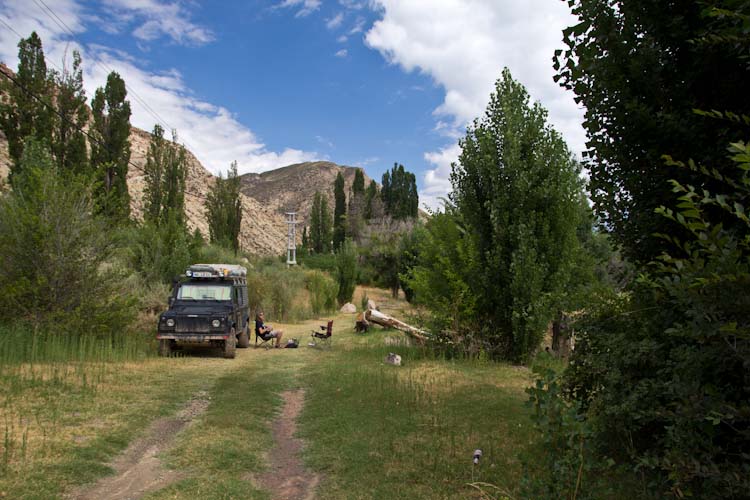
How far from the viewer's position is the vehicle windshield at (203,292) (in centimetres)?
1473

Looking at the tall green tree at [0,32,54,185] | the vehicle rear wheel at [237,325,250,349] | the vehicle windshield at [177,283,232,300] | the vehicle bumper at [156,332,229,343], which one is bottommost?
the vehicle rear wheel at [237,325,250,349]

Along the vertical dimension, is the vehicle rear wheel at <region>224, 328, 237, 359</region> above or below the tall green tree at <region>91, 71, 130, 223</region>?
below

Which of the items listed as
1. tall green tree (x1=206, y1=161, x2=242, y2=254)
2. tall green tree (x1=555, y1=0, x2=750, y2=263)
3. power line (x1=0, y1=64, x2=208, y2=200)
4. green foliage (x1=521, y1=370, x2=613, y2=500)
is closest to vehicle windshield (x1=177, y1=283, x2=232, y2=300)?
power line (x1=0, y1=64, x2=208, y2=200)

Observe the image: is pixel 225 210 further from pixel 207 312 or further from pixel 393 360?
pixel 393 360

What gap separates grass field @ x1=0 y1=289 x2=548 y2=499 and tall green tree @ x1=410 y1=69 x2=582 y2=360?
52.6 inches

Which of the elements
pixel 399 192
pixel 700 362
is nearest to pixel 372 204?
pixel 399 192

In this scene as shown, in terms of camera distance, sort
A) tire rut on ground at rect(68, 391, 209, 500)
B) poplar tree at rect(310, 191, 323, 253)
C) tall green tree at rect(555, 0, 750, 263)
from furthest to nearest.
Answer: poplar tree at rect(310, 191, 323, 253), tire rut on ground at rect(68, 391, 209, 500), tall green tree at rect(555, 0, 750, 263)

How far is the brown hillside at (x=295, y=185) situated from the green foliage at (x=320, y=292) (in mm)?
65092

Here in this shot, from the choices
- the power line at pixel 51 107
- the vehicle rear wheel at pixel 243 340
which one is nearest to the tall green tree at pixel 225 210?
the power line at pixel 51 107

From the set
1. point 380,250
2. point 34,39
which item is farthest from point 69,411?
point 380,250

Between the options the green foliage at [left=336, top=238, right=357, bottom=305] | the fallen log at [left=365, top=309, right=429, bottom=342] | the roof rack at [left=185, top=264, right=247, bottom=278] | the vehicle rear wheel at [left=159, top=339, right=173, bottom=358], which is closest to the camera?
the vehicle rear wheel at [left=159, top=339, right=173, bottom=358]

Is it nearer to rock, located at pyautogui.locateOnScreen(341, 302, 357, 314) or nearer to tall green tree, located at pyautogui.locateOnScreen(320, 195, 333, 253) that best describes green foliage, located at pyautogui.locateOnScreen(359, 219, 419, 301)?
rock, located at pyautogui.locateOnScreen(341, 302, 357, 314)

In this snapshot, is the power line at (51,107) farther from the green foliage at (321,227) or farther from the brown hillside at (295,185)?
the brown hillside at (295,185)

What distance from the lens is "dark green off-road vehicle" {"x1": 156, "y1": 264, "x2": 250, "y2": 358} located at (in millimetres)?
13109
